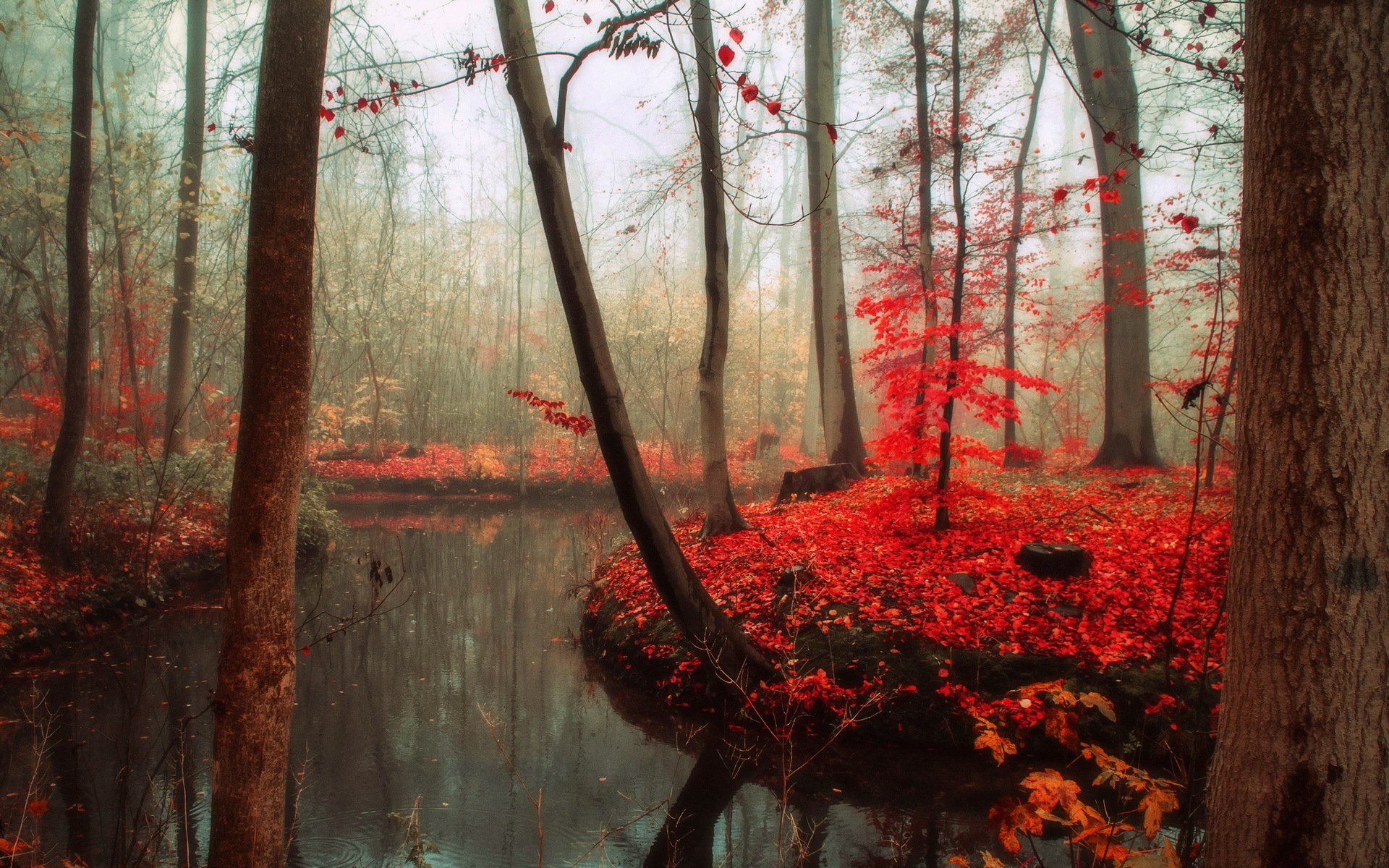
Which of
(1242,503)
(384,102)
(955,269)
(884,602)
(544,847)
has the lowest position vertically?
(544,847)

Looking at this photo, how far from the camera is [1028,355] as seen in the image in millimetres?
32031

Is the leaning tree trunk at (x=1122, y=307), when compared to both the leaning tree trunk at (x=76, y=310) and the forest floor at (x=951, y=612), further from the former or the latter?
the leaning tree trunk at (x=76, y=310)

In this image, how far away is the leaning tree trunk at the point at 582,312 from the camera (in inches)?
211

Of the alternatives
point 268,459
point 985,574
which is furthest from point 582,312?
point 985,574

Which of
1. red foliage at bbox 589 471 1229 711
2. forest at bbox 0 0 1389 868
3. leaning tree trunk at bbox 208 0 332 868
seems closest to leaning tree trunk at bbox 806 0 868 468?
forest at bbox 0 0 1389 868

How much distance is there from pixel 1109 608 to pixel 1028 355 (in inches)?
1096

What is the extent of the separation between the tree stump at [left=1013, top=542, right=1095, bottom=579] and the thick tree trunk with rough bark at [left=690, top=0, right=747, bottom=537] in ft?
11.0

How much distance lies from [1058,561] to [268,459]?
6.41 m

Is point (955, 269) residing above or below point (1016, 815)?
above

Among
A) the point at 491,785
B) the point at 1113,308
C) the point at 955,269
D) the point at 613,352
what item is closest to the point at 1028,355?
the point at 613,352

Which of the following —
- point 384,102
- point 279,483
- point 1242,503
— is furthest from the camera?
point 384,102

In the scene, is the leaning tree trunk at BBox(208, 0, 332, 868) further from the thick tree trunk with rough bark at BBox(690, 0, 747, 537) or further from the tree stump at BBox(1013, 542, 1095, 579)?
the tree stump at BBox(1013, 542, 1095, 579)

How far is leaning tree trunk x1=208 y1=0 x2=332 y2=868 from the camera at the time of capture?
317cm

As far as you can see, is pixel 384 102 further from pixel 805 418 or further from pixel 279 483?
pixel 805 418
